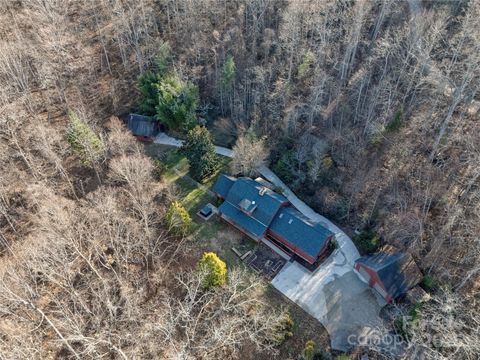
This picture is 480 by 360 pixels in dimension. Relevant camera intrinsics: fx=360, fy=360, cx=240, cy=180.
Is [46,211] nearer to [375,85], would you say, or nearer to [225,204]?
[225,204]

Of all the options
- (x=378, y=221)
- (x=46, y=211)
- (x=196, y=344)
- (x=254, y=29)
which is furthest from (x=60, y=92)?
(x=378, y=221)

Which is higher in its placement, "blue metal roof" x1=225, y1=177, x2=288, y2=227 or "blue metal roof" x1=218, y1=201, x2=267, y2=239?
"blue metal roof" x1=225, y1=177, x2=288, y2=227

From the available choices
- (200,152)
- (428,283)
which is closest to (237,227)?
(200,152)

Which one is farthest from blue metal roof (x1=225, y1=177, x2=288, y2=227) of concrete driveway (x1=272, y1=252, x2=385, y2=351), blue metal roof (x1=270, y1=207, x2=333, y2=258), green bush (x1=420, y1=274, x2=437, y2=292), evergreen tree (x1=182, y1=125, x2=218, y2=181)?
green bush (x1=420, y1=274, x2=437, y2=292)

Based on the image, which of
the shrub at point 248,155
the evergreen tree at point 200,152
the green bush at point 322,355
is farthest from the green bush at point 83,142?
the green bush at point 322,355

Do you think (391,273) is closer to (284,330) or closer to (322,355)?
(322,355)

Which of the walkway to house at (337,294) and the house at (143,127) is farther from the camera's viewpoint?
the house at (143,127)

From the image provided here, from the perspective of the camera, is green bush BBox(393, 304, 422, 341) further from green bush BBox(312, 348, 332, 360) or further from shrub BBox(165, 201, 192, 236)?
shrub BBox(165, 201, 192, 236)

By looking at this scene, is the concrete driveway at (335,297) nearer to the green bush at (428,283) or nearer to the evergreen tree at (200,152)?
the green bush at (428,283)

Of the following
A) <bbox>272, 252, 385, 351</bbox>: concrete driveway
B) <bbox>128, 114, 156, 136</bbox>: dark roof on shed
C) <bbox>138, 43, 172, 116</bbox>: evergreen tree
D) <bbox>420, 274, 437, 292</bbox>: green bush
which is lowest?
<bbox>272, 252, 385, 351</bbox>: concrete driveway
